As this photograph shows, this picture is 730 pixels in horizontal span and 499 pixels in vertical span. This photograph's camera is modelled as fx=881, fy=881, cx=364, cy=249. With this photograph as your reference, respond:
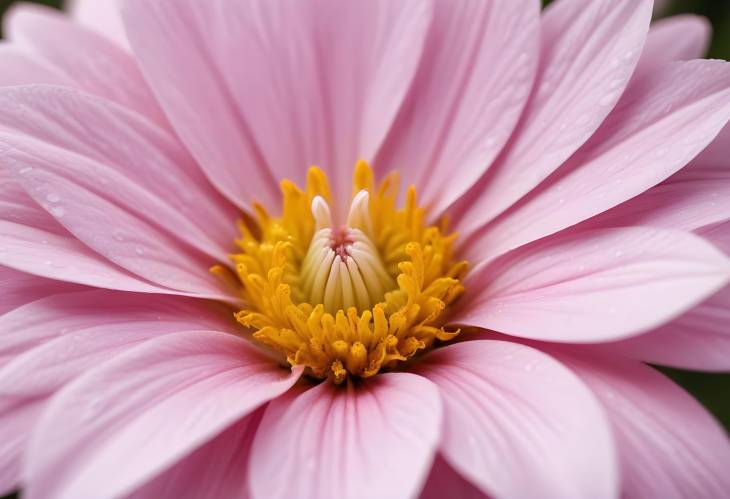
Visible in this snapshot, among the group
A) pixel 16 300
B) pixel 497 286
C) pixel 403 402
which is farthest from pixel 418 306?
pixel 16 300

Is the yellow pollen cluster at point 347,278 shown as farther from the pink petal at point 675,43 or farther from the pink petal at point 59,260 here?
the pink petal at point 675,43

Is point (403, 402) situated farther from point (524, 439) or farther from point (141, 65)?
point (141, 65)

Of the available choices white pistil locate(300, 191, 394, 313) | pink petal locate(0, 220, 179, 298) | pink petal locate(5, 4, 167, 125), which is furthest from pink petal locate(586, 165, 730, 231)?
pink petal locate(5, 4, 167, 125)

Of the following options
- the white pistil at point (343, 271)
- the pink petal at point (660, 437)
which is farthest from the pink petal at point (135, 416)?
the pink petal at point (660, 437)

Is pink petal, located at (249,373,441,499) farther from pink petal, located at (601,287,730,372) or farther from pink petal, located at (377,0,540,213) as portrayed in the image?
pink petal, located at (377,0,540,213)

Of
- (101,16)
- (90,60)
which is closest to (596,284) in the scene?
(90,60)

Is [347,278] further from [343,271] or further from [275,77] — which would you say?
[275,77]
